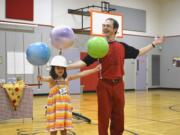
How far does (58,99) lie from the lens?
4457mm

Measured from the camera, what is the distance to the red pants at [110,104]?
13.6 ft

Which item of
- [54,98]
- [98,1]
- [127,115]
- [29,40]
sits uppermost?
[98,1]

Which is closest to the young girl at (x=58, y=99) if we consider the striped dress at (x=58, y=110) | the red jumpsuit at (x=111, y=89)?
the striped dress at (x=58, y=110)

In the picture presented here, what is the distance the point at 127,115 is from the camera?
881 centimetres

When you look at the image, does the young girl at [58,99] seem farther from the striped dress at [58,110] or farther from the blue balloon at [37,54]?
the blue balloon at [37,54]

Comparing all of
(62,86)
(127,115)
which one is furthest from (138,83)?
(62,86)

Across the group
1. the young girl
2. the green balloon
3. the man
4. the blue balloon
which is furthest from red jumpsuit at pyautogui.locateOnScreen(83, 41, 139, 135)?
the blue balloon

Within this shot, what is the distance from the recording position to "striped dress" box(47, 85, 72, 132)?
439 cm

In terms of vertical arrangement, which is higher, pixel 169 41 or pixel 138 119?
pixel 169 41

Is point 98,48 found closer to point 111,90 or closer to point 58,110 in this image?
point 111,90

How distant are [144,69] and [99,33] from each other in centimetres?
851

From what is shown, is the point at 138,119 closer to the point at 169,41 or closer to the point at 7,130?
the point at 7,130

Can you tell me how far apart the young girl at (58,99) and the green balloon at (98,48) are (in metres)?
0.37

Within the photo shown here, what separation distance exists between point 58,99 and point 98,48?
39.2 inches
